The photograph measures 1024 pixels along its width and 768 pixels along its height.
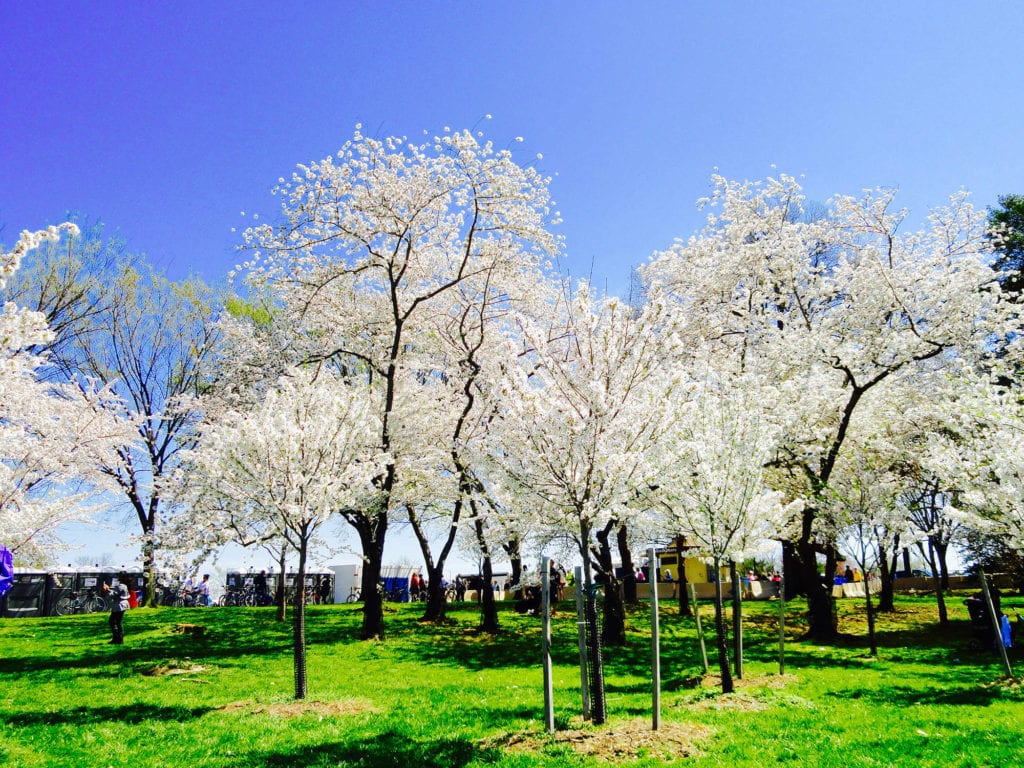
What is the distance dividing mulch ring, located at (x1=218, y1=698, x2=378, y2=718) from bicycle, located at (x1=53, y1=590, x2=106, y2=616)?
1692cm

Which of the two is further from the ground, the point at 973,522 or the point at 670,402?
the point at 670,402

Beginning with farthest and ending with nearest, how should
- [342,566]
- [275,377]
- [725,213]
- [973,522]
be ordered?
1. [342,566]
2. [725,213]
3. [275,377]
4. [973,522]

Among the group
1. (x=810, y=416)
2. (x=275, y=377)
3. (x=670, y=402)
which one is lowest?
(x=670, y=402)

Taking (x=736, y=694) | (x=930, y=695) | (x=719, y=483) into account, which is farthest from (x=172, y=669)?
(x=930, y=695)

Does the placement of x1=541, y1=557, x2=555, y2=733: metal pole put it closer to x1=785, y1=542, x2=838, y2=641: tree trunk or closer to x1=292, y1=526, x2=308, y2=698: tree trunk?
x1=292, y1=526, x2=308, y2=698: tree trunk

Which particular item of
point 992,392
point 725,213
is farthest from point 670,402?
point 725,213

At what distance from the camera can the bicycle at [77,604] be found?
865 inches

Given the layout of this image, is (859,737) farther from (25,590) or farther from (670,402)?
(25,590)

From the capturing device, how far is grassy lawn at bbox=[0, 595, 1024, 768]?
6.30m

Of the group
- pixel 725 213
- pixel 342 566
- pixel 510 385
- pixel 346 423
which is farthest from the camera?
pixel 342 566

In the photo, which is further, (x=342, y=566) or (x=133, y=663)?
(x=342, y=566)

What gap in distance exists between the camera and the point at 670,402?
24.1 feet

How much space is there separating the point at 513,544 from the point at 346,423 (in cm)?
687

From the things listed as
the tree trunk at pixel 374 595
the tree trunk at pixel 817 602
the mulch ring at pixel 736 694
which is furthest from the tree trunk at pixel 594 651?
the tree trunk at pixel 817 602
